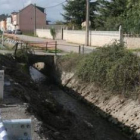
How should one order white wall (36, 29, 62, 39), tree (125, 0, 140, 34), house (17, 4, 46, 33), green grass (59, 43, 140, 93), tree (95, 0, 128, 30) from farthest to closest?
house (17, 4, 46, 33) → white wall (36, 29, 62, 39) → tree (95, 0, 128, 30) → tree (125, 0, 140, 34) → green grass (59, 43, 140, 93)

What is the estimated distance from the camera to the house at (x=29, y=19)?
105062 millimetres

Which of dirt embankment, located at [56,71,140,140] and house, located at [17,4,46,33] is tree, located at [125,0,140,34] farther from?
house, located at [17,4,46,33]

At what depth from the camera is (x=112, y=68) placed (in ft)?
65.2

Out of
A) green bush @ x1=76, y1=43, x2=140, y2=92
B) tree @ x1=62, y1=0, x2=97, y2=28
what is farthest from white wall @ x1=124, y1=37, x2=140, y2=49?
tree @ x1=62, y1=0, x2=97, y2=28

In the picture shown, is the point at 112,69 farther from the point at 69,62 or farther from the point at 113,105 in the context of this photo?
the point at 69,62

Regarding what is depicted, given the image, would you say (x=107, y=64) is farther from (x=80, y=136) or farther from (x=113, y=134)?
(x=80, y=136)

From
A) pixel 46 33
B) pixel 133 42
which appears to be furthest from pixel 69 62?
pixel 46 33

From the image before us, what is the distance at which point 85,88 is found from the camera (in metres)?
23.0

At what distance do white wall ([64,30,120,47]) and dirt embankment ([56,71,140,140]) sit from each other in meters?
8.82

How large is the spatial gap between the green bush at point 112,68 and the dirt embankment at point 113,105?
424mm

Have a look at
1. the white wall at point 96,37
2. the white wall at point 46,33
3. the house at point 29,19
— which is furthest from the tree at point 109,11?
the house at point 29,19

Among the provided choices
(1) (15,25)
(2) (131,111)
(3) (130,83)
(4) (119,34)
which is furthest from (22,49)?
(1) (15,25)

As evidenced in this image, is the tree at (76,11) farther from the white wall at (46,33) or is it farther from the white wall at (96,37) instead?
the white wall at (96,37)

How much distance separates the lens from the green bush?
19.0 meters
